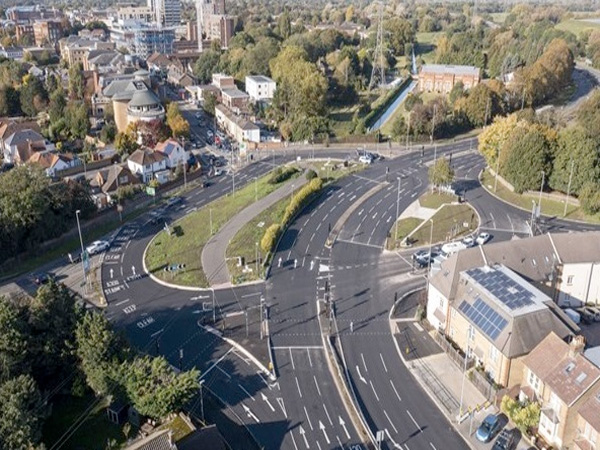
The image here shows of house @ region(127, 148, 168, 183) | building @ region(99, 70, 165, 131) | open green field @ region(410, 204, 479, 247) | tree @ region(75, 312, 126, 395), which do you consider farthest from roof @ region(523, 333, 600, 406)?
building @ region(99, 70, 165, 131)

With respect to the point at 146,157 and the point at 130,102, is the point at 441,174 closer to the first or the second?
the point at 146,157

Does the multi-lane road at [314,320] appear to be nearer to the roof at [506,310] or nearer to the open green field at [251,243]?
the open green field at [251,243]

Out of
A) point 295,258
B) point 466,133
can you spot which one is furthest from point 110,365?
point 466,133

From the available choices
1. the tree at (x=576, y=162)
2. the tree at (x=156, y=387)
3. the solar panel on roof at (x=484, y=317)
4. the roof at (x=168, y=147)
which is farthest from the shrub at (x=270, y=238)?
the tree at (x=576, y=162)

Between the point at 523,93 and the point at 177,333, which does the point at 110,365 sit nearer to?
the point at 177,333

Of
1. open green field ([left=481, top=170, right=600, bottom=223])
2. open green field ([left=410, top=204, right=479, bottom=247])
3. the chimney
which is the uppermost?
the chimney

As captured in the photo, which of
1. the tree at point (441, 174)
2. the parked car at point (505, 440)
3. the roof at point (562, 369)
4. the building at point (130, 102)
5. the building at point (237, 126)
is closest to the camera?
the roof at point (562, 369)

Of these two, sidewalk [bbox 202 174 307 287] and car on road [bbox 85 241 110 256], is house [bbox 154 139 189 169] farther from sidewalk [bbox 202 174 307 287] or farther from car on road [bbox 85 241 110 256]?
car on road [bbox 85 241 110 256]
